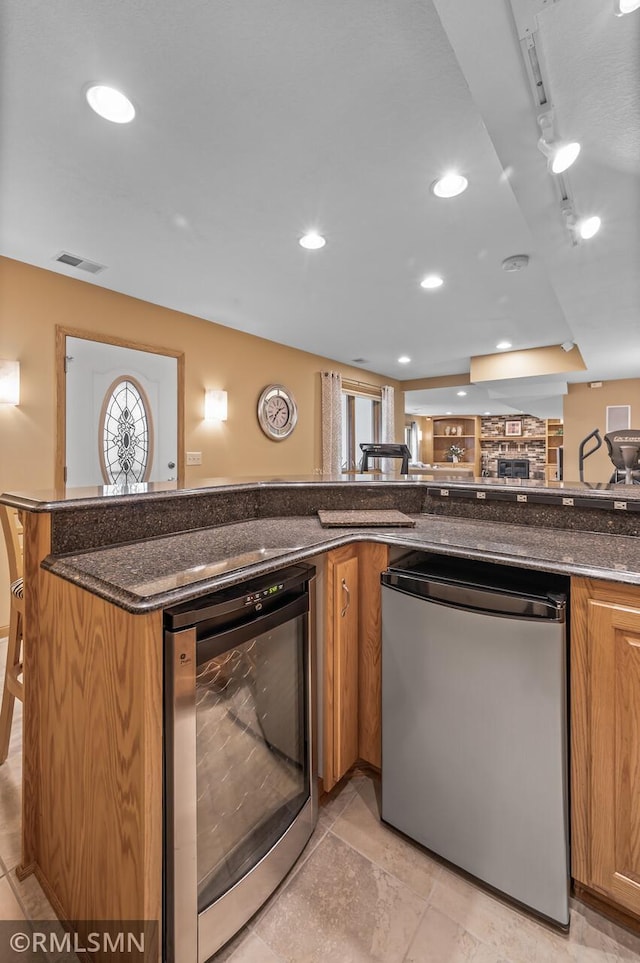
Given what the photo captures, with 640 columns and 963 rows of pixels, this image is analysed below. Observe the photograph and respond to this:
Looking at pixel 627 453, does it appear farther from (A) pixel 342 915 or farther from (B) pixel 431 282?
(A) pixel 342 915

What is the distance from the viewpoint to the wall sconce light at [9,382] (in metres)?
2.57

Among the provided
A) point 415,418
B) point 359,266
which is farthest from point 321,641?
point 415,418

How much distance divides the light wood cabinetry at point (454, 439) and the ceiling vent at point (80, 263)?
1107cm

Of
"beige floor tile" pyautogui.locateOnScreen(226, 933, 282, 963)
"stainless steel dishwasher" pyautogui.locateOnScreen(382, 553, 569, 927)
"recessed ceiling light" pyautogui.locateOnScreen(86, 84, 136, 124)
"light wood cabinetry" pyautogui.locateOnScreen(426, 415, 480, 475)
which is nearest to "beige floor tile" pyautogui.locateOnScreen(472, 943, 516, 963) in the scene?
"stainless steel dishwasher" pyautogui.locateOnScreen(382, 553, 569, 927)

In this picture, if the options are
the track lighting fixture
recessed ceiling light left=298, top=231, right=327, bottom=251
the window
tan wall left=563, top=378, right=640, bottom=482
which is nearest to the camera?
the track lighting fixture

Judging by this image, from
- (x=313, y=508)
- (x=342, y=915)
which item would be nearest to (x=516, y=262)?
(x=313, y=508)

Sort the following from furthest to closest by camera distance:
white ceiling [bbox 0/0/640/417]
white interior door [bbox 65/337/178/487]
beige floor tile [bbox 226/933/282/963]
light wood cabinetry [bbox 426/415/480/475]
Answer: light wood cabinetry [bbox 426/415/480/475] → white interior door [bbox 65/337/178/487] → white ceiling [bbox 0/0/640/417] → beige floor tile [bbox 226/933/282/963]

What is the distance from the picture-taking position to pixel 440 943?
106cm

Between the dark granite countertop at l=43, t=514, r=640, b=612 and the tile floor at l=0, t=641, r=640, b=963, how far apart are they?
943 millimetres

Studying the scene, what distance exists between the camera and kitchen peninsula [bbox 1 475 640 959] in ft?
2.83

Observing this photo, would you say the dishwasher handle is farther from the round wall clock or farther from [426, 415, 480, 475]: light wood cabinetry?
[426, 415, 480, 475]: light wood cabinetry

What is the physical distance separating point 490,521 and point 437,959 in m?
1.37

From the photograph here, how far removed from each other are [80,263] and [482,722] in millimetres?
3261

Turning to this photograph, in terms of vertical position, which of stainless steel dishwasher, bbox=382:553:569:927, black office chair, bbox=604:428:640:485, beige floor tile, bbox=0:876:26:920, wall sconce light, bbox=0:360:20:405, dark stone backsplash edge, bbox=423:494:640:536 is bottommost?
beige floor tile, bbox=0:876:26:920
